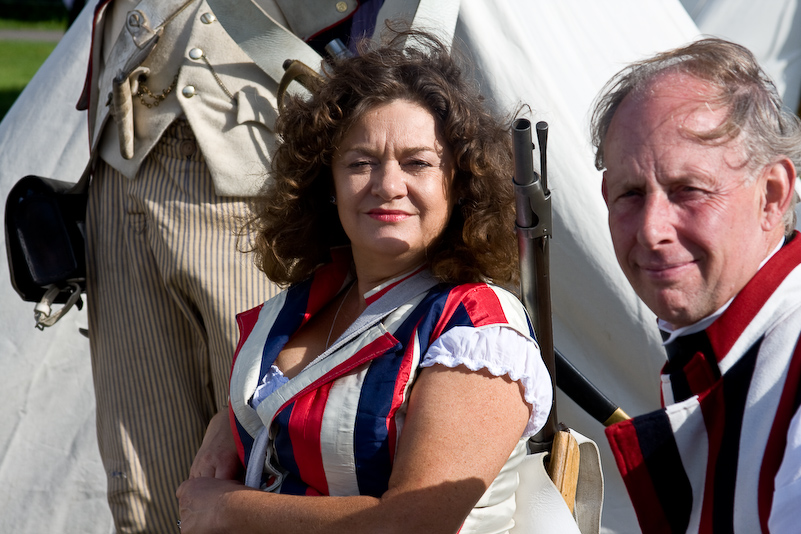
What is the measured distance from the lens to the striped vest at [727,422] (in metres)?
0.99

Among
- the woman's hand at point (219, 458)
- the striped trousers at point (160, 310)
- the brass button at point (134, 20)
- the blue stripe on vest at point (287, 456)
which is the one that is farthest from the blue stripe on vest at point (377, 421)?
the brass button at point (134, 20)

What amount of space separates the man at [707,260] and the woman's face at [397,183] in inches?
17.5

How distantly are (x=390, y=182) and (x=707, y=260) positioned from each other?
2.01ft

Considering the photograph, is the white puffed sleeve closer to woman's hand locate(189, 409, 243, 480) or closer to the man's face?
the man's face

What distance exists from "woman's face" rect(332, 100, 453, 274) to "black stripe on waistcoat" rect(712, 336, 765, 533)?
0.66m

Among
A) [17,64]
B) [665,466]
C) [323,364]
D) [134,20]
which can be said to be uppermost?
[17,64]

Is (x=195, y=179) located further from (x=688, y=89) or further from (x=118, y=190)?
(x=688, y=89)

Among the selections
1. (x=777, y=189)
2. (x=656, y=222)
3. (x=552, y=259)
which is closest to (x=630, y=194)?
(x=656, y=222)

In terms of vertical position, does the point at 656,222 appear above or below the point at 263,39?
below

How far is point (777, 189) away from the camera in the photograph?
111 cm

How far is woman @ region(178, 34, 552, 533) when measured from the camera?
1305mm

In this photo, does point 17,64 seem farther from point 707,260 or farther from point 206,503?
point 707,260

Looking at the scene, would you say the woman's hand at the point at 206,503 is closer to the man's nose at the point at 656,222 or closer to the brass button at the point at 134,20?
the man's nose at the point at 656,222

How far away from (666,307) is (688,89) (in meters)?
0.30
